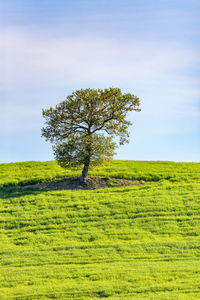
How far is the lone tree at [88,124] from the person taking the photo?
31031 mm

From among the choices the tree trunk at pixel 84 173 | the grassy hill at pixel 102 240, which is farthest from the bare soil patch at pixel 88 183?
the grassy hill at pixel 102 240

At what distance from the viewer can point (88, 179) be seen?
32531mm

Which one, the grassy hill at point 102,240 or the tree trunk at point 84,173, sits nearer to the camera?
the grassy hill at point 102,240

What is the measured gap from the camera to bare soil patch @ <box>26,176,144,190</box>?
102 feet

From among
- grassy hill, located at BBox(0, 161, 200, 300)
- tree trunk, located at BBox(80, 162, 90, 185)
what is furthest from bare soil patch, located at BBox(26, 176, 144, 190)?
grassy hill, located at BBox(0, 161, 200, 300)

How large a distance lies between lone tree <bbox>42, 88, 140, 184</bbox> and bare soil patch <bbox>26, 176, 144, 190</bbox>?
844 millimetres

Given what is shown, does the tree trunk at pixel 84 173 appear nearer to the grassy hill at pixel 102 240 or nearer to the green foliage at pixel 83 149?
the green foliage at pixel 83 149

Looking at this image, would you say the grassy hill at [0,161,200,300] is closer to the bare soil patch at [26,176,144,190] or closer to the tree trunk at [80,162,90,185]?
the bare soil patch at [26,176,144,190]

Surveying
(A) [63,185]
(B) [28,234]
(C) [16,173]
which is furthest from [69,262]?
(C) [16,173]

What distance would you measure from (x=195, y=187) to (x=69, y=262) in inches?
641

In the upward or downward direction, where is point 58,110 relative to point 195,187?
upward

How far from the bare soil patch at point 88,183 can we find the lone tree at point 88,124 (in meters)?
0.84

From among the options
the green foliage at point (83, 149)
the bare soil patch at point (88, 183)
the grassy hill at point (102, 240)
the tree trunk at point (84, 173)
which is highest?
the green foliage at point (83, 149)

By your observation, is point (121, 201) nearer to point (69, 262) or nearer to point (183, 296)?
point (69, 262)
